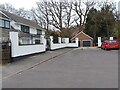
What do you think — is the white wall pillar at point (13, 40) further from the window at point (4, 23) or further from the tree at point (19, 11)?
the tree at point (19, 11)

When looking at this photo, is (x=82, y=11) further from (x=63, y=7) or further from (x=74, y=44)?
(x=74, y=44)

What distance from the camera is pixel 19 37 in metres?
39.6

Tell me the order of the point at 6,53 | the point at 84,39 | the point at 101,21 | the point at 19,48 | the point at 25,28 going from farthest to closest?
the point at 84,39 → the point at 101,21 → the point at 25,28 → the point at 19,48 → the point at 6,53

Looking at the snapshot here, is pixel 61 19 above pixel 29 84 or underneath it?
above

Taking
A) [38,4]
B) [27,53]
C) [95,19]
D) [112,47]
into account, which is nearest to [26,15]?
[38,4]

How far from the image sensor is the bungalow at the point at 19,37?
19.3m

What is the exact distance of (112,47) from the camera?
39.4 metres

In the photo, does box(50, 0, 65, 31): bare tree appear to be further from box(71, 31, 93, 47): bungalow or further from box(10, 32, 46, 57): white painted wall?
box(10, 32, 46, 57): white painted wall

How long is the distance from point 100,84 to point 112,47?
31.0 m

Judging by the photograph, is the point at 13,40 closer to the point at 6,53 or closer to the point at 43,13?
the point at 6,53

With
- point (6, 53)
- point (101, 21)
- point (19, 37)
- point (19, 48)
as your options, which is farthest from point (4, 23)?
point (101, 21)

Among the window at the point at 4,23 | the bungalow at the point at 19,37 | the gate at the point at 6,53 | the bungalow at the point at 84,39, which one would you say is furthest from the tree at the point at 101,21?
the gate at the point at 6,53

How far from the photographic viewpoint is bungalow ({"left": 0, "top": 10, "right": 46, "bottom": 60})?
1932 cm

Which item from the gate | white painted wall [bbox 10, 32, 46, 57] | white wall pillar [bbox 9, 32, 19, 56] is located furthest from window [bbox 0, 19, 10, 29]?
the gate
